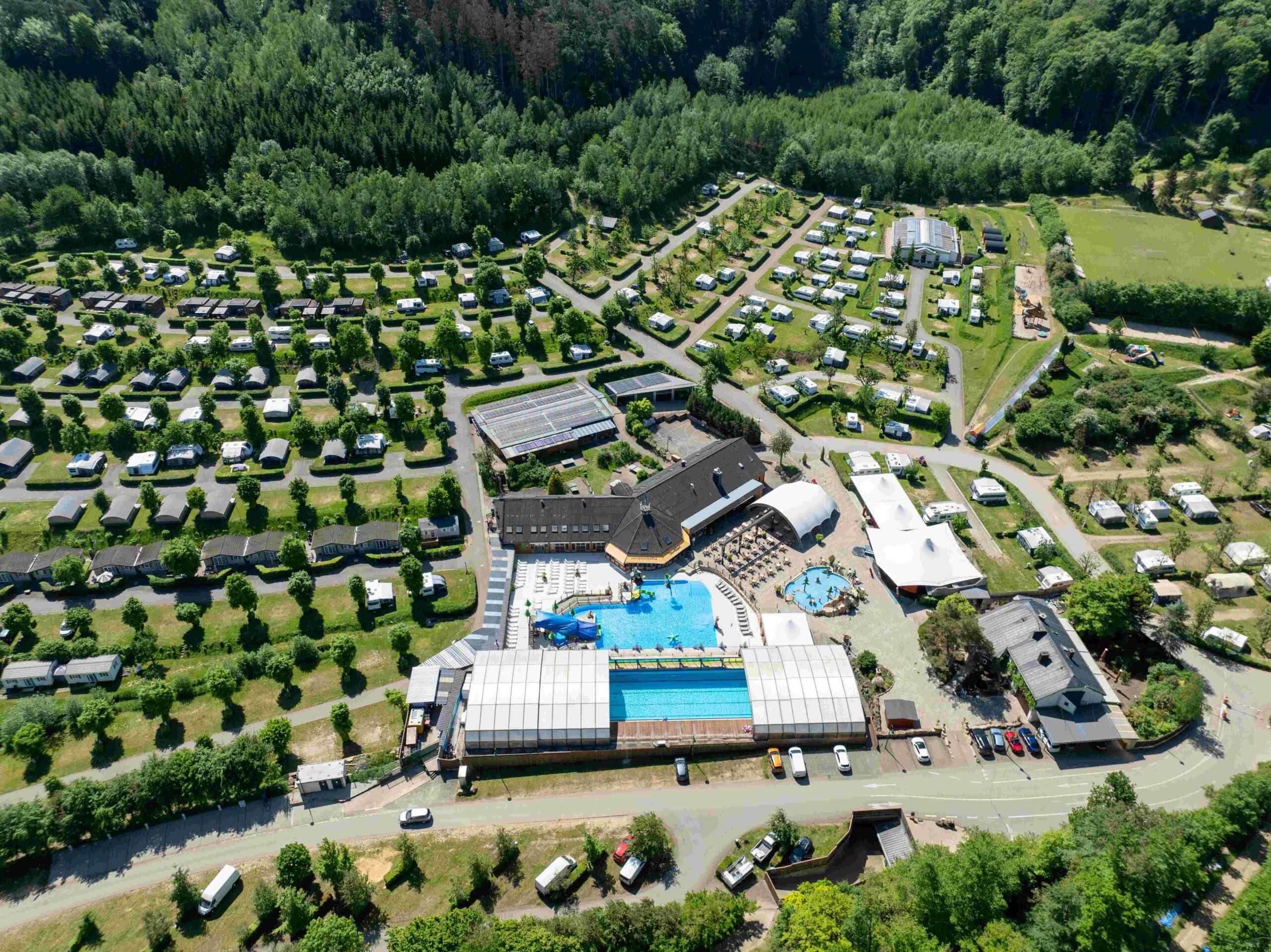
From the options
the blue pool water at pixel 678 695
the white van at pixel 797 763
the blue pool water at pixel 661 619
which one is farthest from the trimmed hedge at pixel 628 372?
the white van at pixel 797 763

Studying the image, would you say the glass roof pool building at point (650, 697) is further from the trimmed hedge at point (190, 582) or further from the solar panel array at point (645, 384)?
the solar panel array at point (645, 384)

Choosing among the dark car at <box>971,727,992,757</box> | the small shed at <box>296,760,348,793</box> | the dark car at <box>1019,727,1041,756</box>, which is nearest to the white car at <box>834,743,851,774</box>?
the dark car at <box>971,727,992,757</box>

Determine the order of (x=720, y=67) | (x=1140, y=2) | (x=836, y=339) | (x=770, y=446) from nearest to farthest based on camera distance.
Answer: (x=770, y=446), (x=836, y=339), (x=1140, y=2), (x=720, y=67)

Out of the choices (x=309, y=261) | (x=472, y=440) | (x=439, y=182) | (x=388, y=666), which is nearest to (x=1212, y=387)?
(x=472, y=440)

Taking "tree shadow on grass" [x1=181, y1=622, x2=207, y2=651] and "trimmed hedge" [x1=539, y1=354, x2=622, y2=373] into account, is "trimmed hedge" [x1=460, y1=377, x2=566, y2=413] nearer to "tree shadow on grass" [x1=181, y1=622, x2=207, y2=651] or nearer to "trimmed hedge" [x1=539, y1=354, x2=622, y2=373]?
"trimmed hedge" [x1=539, y1=354, x2=622, y2=373]

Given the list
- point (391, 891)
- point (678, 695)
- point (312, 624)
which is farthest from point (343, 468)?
point (391, 891)

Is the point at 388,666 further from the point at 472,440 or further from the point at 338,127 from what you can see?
the point at 338,127
